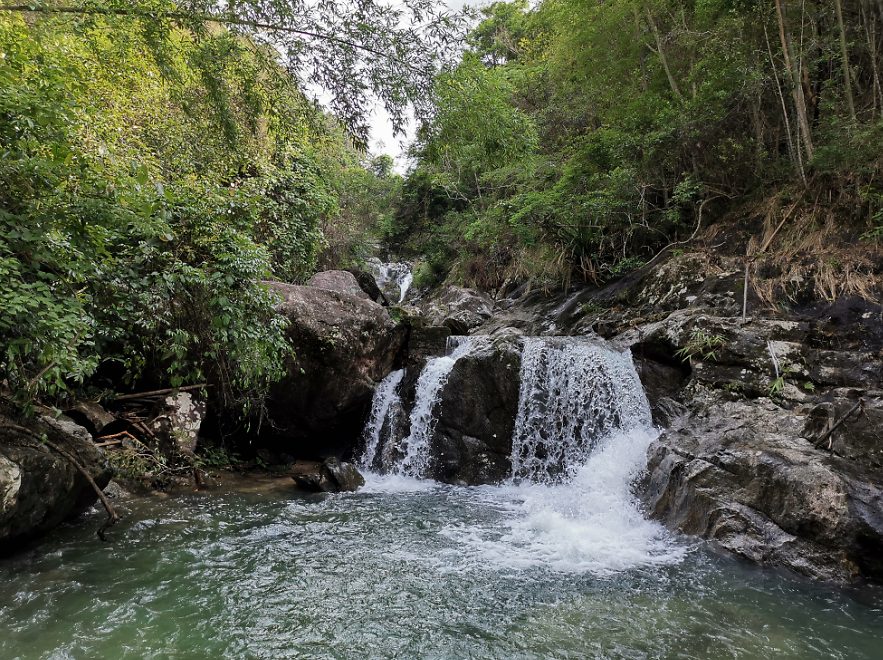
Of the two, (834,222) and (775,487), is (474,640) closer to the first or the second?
(775,487)

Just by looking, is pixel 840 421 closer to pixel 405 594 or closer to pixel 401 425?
pixel 405 594

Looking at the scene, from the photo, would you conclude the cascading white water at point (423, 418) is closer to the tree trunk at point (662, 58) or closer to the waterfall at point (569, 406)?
the waterfall at point (569, 406)

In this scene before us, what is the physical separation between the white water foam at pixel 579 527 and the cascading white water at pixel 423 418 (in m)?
1.68

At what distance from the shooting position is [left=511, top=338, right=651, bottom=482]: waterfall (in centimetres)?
854

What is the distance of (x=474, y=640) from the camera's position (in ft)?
12.3

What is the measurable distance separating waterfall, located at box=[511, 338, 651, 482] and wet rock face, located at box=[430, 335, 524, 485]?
0.23m

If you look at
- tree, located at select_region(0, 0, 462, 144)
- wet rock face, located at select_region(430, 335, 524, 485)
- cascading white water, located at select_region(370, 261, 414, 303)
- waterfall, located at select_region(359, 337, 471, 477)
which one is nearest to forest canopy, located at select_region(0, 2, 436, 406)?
tree, located at select_region(0, 0, 462, 144)

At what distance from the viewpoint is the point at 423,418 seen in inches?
391

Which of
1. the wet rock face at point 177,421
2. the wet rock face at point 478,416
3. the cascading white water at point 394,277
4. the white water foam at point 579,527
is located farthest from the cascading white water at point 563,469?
the cascading white water at point 394,277

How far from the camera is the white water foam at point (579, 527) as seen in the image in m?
5.19

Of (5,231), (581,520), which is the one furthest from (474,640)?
(5,231)

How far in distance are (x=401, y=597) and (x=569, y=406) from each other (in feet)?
18.0

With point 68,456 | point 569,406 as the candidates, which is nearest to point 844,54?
point 569,406

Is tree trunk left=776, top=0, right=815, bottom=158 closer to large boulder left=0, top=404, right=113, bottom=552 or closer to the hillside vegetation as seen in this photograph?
the hillside vegetation
